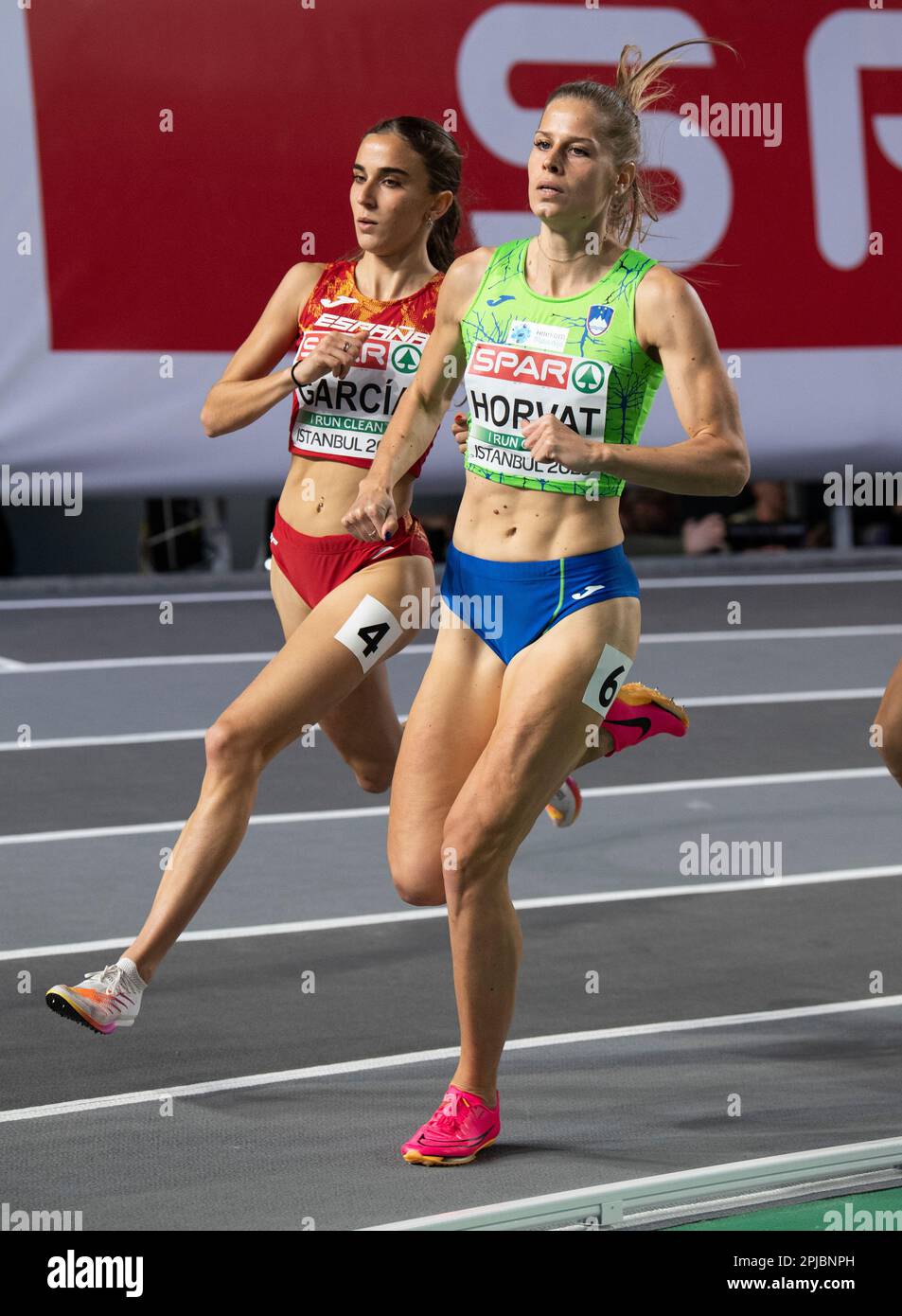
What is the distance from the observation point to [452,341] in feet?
15.6

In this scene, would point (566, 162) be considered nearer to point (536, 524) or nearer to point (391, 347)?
point (536, 524)

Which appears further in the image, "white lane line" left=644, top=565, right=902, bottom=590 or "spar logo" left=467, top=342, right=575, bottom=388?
"white lane line" left=644, top=565, right=902, bottom=590

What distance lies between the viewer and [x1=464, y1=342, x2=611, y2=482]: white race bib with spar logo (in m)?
4.48

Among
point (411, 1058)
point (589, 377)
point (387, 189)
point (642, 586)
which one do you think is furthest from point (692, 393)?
point (642, 586)

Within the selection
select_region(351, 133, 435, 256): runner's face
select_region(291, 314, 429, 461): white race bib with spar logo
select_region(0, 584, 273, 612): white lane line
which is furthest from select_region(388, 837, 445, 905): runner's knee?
select_region(0, 584, 273, 612): white lane line

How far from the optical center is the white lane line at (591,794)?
8.16 meters

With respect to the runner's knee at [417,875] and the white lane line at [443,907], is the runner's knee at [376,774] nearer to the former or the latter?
the white lane line at [443,907]

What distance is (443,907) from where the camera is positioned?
7.33 meters

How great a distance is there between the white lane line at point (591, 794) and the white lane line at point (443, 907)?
2.39 feet

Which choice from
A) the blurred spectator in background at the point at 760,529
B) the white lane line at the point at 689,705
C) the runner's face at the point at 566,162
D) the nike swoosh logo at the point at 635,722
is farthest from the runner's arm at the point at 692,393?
the blurred spectator in background at the point at 760,529

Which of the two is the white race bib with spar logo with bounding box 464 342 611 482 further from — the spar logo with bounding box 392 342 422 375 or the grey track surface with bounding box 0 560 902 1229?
the grey track surface with bounding box 0 560 902 1229

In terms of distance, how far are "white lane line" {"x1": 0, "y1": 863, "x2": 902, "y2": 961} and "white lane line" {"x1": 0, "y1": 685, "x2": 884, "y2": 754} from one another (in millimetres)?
2452
